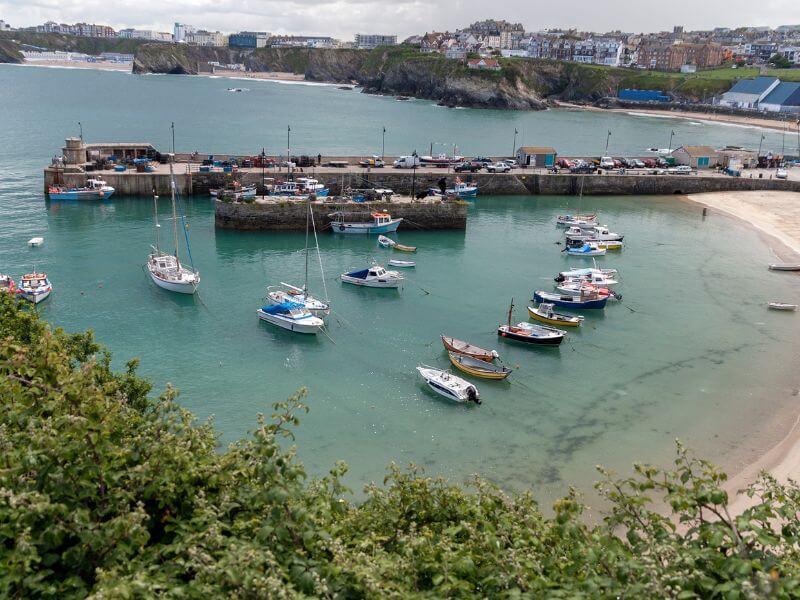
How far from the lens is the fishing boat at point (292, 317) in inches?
1245

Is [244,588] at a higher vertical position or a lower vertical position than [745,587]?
lower

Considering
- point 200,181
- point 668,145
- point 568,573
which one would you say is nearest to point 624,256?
point 200,181

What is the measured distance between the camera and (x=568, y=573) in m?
8.52

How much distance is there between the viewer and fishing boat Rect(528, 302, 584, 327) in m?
33.8

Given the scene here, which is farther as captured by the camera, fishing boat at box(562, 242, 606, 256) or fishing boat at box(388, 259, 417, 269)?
fishing boat at box(562, 242, 606, 256)

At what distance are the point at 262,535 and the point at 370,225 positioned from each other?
4243cm

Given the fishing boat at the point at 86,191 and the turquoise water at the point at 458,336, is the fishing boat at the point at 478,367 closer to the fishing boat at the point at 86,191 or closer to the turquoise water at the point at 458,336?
the turquoise water at the point at 458,336

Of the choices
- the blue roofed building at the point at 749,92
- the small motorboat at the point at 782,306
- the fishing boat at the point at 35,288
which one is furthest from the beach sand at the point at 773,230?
the blue roofed building at the point at 749,92

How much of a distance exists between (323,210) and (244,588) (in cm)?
4445

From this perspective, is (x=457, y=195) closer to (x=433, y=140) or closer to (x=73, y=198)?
(x=73, y=198)

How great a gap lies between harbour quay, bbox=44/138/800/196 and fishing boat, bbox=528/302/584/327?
92.4 ft

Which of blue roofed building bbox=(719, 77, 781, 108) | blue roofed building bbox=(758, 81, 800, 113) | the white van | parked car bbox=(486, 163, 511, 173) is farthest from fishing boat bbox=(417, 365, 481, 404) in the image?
blue roofed building bbox=(719, 77, 781, 108)

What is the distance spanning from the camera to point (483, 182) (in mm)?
66312

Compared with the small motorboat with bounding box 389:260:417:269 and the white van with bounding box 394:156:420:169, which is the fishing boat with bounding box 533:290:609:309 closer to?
the small motorboat with bounding box 389:260:417:269
